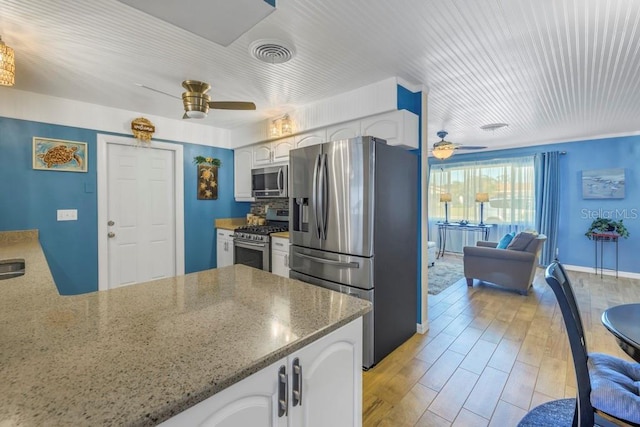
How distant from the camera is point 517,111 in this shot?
3.72 meters

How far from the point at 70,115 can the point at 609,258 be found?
26.6ft

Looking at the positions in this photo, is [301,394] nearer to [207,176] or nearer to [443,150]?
[207,176]

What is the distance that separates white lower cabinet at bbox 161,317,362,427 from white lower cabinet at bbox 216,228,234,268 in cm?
324

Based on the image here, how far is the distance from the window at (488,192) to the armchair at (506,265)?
217 cm

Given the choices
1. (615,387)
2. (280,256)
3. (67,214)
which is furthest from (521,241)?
(67,214)

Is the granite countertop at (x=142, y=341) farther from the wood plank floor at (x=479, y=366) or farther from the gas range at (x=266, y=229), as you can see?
the gas range at (x=266, y=229)

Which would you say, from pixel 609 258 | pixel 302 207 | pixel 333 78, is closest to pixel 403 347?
pixel 302 207

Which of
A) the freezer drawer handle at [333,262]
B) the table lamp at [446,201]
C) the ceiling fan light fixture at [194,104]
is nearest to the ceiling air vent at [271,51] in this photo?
the ceiling fan light fixture at [194,104]

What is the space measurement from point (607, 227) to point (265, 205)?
556cm

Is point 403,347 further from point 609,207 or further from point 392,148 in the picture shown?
point 609,207

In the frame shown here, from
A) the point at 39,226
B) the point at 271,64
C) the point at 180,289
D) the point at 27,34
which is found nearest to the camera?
the point at 180,289

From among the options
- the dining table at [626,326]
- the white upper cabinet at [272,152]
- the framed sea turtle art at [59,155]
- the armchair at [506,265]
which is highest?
the white upper cabinet at [272,152]

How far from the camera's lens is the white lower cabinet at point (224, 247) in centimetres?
414

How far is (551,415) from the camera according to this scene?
1.79 meters
